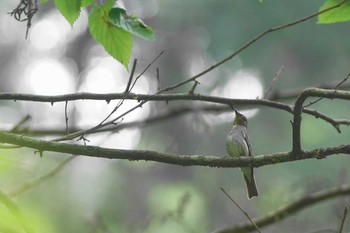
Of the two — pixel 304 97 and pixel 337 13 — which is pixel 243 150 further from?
pixel 337 13

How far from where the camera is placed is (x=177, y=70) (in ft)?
49.2

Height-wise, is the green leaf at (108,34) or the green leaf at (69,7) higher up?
the green leaf at (69,7)

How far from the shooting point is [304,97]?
68.3 inches

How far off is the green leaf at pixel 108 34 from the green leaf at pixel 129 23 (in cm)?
4

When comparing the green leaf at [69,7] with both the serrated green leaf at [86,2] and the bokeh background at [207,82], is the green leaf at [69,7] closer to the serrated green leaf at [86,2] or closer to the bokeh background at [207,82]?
the serrated green leaf at [86,2]

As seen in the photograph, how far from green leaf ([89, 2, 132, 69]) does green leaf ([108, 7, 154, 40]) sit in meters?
0.04

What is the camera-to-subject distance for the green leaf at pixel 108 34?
5.52 feet

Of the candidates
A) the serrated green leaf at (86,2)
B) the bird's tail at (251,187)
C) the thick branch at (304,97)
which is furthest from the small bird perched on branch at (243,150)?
the serrated green leaf at (86,2)

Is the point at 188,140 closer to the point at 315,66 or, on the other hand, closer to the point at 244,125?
the point at 315,66

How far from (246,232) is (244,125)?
61.2 inches

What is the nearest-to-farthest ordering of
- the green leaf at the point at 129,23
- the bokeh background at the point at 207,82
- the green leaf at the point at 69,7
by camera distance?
the green leaf at the point at 69,7 → the green leaf at the point at 129,23 → the bokeh background at the point at 207,82

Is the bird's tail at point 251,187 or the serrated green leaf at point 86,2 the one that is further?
the bird's tail at point 251,187

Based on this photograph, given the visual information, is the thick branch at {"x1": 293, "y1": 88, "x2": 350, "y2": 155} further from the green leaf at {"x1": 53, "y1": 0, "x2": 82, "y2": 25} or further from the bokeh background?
the bokeh background

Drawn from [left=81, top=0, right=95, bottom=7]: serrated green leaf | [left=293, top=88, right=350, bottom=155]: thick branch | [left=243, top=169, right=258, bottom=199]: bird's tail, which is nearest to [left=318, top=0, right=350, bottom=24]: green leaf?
[left=293, top=88, right=350, bottom=155]: thick branch
